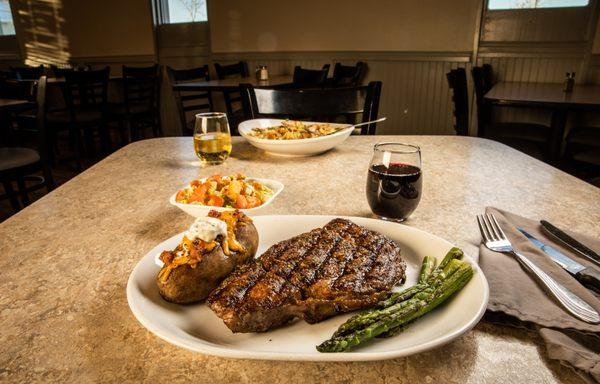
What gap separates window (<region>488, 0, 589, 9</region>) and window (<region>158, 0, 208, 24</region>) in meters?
4.04

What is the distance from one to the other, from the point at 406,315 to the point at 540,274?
0.26 metres

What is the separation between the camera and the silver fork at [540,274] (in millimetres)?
547

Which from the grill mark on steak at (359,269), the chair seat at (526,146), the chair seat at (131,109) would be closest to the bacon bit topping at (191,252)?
the grill mark on steak at (359,269)

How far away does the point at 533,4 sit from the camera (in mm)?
4488

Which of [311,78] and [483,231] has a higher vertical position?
[311,78]

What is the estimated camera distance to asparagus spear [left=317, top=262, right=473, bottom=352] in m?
0.49

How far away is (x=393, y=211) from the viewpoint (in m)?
0.90

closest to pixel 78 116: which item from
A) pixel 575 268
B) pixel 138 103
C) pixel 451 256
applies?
pixel 138 103

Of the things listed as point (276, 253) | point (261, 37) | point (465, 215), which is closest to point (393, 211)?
point (465, 215)

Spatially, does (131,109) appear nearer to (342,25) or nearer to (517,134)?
(342,25)

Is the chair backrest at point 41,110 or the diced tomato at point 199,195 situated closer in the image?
the diced tomato at point 199,195

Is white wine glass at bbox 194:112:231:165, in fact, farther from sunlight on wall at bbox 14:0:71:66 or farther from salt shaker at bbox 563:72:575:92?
sunlight on wall at bbox 14:0:71:66

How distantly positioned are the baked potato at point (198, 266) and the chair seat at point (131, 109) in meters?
4.67

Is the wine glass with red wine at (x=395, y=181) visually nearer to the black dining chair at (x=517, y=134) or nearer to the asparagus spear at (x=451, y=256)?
the asparagus spear at (x=451, y=256)
